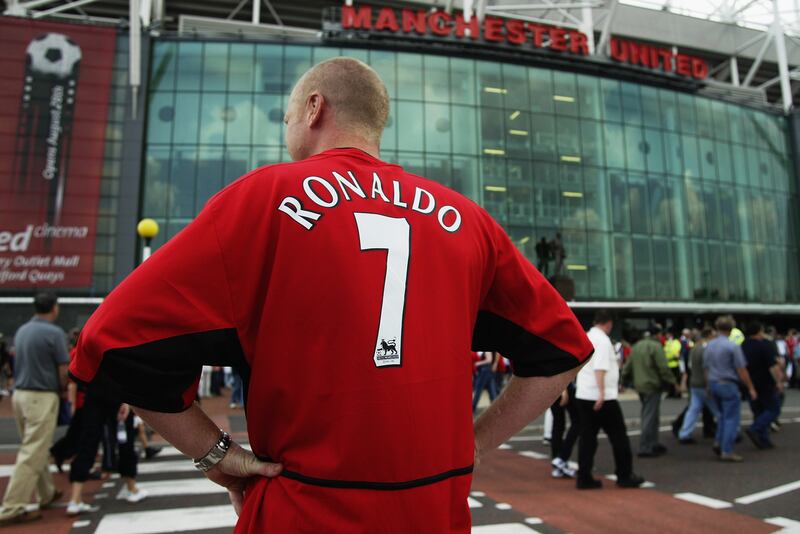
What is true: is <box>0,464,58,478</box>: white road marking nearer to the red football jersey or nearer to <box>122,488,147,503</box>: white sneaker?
<box>122,488,147,503</box>: white sneaker

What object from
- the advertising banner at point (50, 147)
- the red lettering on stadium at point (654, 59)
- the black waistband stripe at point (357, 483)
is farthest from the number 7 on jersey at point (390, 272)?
the red lettering on stadium at point (654, 59)

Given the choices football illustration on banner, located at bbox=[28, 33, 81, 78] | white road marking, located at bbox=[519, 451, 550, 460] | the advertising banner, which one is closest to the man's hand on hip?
white road marking, located at bbox=[519, 451, 550, 460]

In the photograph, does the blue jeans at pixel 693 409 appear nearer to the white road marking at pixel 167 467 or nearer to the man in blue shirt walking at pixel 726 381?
the man in blue shirt walking at pixel 726 381

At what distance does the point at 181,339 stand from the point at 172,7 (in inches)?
1580

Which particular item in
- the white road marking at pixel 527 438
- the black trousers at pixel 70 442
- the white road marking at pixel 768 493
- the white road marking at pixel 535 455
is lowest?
the white road marking at pixel 527 438

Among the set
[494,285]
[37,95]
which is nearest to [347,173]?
[494,285]

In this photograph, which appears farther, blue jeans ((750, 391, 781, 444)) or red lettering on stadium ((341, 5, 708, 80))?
red lettering on stadium ((341, 5, 708, 80))

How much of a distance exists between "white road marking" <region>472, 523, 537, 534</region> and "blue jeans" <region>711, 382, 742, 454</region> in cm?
464

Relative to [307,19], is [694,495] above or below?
below

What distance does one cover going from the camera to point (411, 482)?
1.24 meters

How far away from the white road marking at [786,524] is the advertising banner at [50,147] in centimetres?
2773

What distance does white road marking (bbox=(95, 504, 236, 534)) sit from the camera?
4.83 metres

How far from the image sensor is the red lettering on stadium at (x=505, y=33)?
28453mm

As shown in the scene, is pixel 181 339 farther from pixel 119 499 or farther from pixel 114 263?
pixel 114 263
